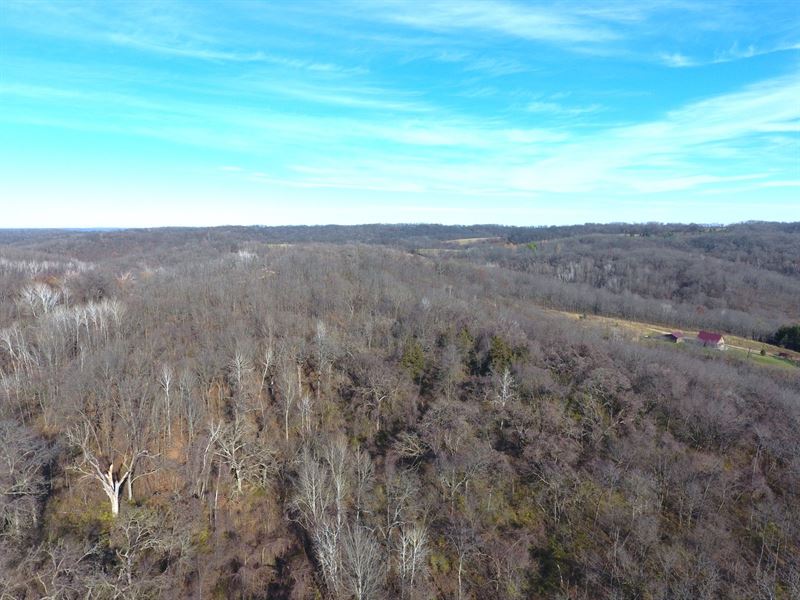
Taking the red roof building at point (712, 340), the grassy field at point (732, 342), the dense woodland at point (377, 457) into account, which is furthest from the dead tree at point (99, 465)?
the red roof building at point (712, 340)

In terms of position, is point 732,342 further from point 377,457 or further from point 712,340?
point 377,457

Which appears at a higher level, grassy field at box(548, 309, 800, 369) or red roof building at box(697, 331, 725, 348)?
red roof building at box(697, 331, 725, 348)

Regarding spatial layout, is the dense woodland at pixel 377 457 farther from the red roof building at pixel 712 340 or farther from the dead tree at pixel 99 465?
the red roof building at pixel 712 340

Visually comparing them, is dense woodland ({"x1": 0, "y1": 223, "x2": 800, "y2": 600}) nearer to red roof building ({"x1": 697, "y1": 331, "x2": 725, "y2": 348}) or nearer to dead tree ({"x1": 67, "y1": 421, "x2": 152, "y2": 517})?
dead tree ({"x1": 67, "y1": 421, "x2": 152, "y2": 517})

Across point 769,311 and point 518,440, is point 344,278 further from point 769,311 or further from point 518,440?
point 769,311

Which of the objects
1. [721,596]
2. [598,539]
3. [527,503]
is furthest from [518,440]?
[721,596]

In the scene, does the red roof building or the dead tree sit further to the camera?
the red roof building

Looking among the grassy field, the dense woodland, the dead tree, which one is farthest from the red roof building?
the dead tree

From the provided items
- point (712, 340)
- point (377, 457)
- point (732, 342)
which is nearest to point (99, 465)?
point (377, 457)
